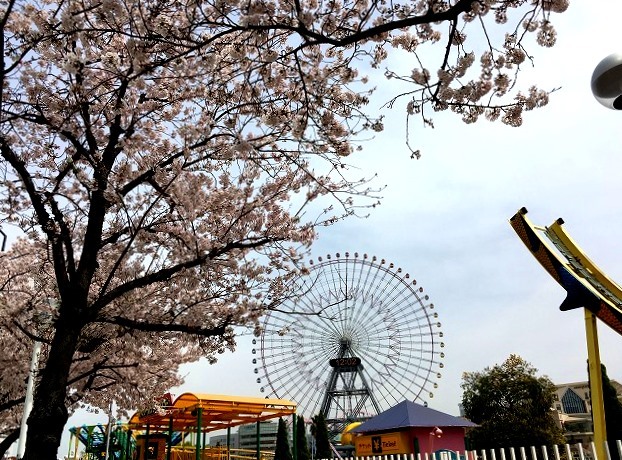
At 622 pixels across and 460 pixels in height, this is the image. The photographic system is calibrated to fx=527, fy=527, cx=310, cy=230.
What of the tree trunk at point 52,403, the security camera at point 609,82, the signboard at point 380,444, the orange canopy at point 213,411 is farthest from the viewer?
the signboard at point 380,444

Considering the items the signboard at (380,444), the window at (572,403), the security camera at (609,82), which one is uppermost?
the security camera at (609,82)

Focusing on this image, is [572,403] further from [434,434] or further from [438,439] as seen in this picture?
[434,434]

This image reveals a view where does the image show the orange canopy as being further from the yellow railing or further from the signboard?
the signboard

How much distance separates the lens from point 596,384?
267 inches

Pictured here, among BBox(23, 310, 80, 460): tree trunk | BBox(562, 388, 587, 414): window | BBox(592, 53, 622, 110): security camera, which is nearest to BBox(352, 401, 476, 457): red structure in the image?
BBox(23, 310, 80, 460): tree trunk

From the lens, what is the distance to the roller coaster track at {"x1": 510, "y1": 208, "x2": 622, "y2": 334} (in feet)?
23.2

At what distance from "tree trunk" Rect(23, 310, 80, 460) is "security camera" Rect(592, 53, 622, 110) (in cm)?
571

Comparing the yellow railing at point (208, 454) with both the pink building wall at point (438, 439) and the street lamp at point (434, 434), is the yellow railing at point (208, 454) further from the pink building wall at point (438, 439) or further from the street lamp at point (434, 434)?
the street lamp at point (434, 434)

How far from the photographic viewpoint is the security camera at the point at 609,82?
175 inches

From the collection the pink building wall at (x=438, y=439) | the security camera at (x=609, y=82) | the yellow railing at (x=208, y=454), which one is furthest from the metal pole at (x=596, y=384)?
the yellow railing at (x=208, y=454)

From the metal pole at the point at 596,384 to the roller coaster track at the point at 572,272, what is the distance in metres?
0.19

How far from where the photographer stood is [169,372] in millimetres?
13164

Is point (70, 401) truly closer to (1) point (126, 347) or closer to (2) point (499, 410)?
(1) point (126, 347)

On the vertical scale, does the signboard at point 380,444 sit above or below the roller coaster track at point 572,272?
below
